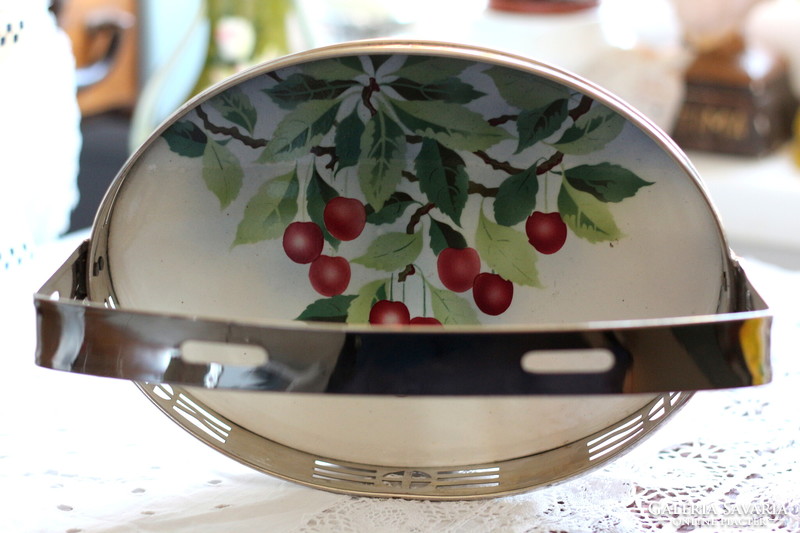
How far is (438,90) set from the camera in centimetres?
29

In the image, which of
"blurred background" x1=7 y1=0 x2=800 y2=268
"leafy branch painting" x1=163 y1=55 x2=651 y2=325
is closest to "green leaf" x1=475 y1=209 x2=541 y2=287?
"leafy branch painting" x1=163 y1=55 x2=651 y2=325

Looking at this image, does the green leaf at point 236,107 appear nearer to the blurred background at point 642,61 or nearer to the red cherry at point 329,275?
the red cherry at point 329,275

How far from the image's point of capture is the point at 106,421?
35 cm

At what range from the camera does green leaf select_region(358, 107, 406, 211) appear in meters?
0.30

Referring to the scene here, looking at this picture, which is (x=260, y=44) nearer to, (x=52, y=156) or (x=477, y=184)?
(x=52, y=156)

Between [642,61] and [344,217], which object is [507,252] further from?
[642,61]

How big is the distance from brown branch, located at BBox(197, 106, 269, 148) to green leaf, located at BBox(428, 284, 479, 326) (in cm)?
8

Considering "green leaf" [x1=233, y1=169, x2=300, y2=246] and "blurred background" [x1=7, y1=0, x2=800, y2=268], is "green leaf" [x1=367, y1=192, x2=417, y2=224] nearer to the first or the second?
"green leaf" [x1=233, y1=169, x2=300, y2=246]

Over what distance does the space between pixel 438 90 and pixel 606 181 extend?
0.20 feet

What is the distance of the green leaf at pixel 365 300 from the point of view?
1.05 feet

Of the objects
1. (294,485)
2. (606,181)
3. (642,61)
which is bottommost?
(294,485)

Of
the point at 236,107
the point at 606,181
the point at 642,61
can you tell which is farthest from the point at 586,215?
the point at 642,61

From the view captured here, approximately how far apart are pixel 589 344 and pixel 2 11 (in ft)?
0.90

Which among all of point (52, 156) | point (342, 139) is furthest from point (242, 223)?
point (52, 156)
